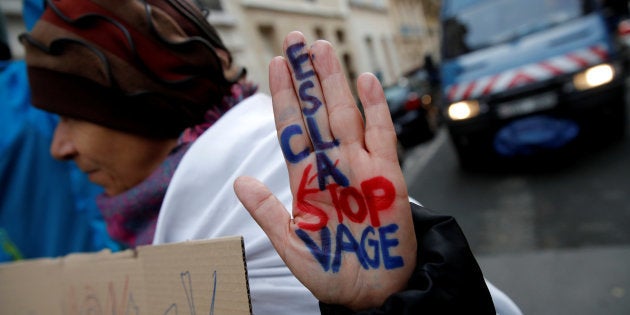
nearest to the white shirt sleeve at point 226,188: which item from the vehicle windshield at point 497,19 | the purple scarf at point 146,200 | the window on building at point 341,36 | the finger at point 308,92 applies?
the purple scarf at point 146,200

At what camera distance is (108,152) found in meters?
1.29

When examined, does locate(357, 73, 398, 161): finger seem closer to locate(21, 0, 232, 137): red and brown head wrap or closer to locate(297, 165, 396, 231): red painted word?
locate(297, 165, 396, 231): red painted word

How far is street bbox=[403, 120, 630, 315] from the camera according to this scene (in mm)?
2479

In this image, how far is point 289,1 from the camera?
1342cm

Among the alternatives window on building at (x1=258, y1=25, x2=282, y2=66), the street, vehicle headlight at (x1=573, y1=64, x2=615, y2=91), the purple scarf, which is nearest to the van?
vehicle headlight at (x1=573, y1=64, x2=615, y2=91)

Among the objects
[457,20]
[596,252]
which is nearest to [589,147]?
[457,20]

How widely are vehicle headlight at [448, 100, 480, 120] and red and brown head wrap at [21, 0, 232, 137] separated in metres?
3.67

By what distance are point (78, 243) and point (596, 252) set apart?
2.90 m

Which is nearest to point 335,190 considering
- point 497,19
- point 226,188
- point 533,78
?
point 226,188

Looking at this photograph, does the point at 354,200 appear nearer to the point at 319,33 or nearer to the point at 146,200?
the point at 146,200

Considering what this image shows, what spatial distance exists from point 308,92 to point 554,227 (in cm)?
310

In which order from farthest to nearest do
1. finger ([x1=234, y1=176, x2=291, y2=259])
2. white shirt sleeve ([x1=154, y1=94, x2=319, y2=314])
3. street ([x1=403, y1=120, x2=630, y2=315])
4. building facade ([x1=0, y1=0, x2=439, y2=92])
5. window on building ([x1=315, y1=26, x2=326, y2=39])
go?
window on building ([x1=315, y1=26, x2=326, y2=39]) → building facade ([x1=0, y1=0, x2=439, y2=92]) → street ([x1=403, y1=120, x2=630, y2=315]) → white shirt sleeve ([x1=154, y1=94, x2=319, y2=314]) → finger ([x1=234, y1=176, x2=291, y2=259])

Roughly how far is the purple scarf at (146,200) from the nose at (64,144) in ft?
0.58

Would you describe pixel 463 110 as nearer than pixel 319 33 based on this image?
Yes
